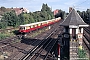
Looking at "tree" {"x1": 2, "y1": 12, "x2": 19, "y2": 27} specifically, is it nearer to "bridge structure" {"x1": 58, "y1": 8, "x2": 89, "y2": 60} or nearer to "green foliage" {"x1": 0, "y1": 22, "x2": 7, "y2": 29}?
"green foliage" {"x1": 0, "y1": 22, "x2": 7, "y2": 29}

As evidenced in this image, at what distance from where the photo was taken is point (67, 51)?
22.0 metres

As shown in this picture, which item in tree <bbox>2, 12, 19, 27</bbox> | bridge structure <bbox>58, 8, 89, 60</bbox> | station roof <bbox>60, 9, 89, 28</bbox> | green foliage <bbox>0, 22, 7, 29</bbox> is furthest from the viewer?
tree <bbox>2, 12, 19, 27</bbox>

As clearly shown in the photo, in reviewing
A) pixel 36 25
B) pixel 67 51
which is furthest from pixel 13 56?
pixel 36 25

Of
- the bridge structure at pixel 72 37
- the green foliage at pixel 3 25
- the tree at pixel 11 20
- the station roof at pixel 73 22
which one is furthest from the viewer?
the tree at pixel 11 20

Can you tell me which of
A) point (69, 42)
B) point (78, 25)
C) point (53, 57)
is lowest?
point (53, 57)

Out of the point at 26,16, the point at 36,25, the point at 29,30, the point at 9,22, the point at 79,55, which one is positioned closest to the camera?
the point at 79,55

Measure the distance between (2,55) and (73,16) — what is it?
958 cm

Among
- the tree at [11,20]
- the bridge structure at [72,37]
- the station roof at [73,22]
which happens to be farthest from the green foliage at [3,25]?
the bridge structure at [72,37]

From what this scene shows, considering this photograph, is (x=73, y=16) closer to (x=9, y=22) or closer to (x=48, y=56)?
(x=48, y=56)

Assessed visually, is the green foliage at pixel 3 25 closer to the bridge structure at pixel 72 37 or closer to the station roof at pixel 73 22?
the station roof at pixel 73 22

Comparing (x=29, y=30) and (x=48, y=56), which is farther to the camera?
(x=29, y=30)

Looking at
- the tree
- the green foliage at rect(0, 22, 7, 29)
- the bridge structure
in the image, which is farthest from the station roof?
the tree

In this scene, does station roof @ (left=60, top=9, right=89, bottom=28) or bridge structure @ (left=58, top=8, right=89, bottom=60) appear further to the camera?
station roof @ (left=60, top=9, right=89, bottom=28)

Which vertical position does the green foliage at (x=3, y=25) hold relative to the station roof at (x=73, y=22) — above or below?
below
